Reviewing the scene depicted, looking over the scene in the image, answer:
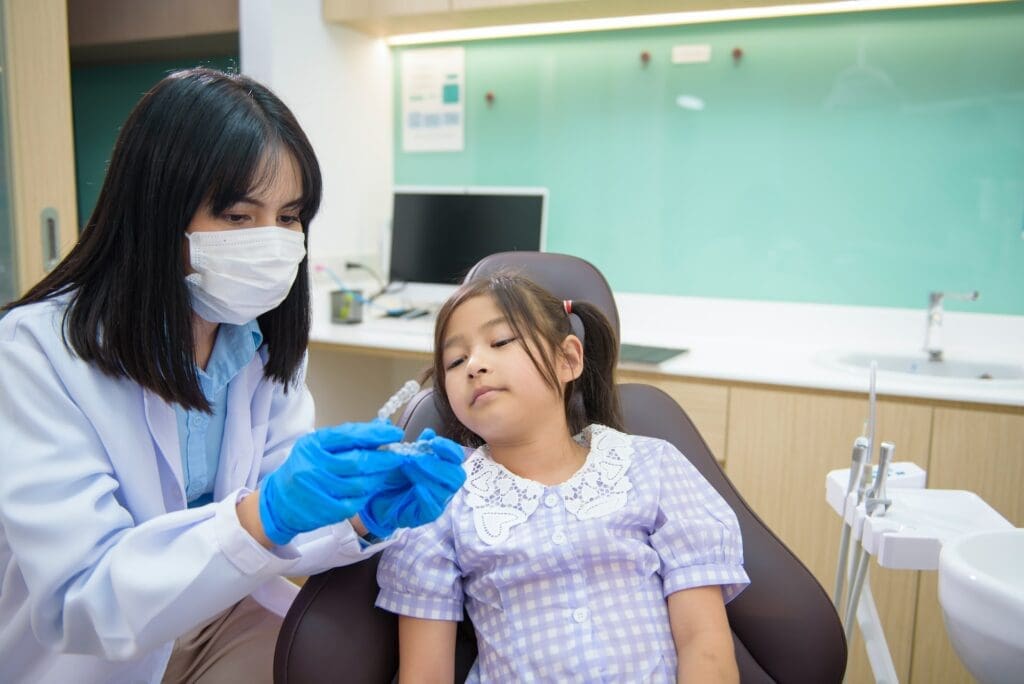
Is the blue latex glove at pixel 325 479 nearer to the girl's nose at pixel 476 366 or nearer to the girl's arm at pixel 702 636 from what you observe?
the girl's nose at pixel 476 366

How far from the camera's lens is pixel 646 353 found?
7.31ft

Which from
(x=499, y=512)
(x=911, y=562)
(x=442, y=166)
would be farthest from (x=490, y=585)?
(x=442, y=166)

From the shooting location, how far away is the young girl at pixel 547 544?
1081mm

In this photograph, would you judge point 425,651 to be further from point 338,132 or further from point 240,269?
point 338,132

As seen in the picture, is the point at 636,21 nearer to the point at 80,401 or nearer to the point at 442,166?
the point at 442,166

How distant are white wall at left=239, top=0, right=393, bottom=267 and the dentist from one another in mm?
A: 1664

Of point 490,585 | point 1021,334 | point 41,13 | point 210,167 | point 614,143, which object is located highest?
point 41,13

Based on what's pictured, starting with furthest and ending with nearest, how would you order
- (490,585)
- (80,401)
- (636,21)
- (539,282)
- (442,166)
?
1. (442,166)
2. (636,21)
3. (539,282)
4. (490,585)
5. (80,401)

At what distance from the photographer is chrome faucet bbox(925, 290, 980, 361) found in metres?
2.19

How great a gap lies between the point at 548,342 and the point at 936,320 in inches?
60.0

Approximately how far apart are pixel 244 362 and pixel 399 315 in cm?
157

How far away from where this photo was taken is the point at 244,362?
1.22 m

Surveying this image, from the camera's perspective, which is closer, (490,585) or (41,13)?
(490,585)

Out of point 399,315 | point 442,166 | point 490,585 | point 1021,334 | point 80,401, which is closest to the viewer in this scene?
point 80,401
